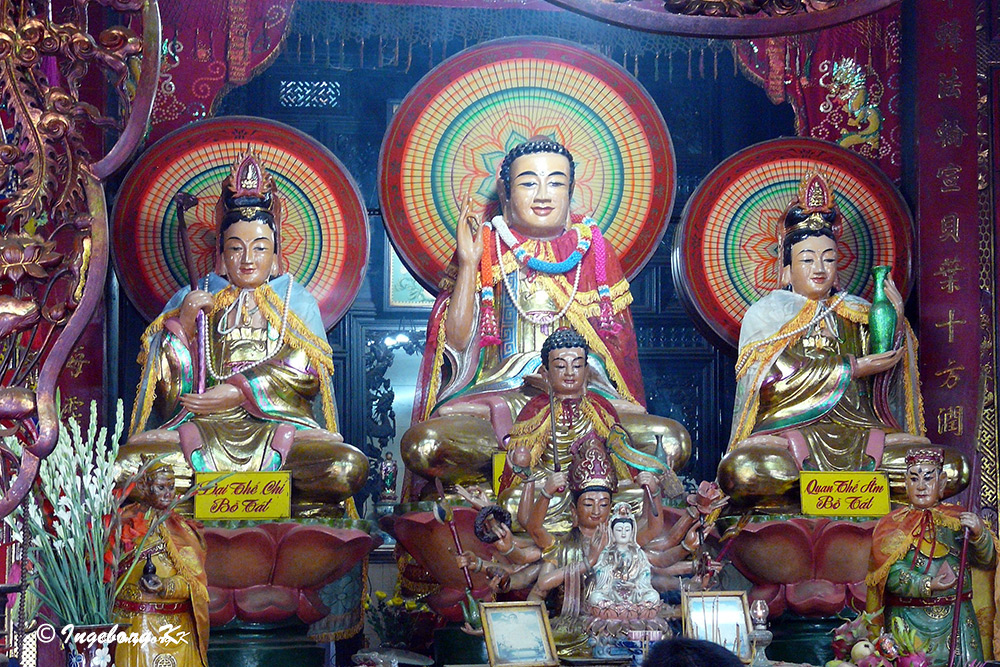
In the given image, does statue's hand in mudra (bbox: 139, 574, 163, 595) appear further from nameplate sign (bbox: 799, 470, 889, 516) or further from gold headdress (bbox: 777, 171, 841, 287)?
gold headdress (bbox: 777, 171, 841, 287)

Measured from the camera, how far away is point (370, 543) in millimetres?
6305

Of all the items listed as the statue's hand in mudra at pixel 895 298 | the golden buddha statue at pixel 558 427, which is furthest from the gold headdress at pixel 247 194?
the statue's hand in mudra at pixel 895 298

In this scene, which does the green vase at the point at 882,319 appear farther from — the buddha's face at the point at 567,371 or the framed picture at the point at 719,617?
the framed picture at the point at 719,617

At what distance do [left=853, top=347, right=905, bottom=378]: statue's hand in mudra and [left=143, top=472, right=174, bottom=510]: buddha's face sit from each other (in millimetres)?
3332

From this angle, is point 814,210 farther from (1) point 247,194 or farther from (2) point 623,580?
(2) point 623,580

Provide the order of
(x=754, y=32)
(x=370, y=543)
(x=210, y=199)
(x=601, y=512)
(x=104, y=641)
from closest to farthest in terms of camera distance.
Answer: (x=104, y=641), (x=754, y=32), (x=601, y=512), (x=370, y=543), (x=210, y=199)

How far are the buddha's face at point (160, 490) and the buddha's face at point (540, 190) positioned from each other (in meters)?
2.64

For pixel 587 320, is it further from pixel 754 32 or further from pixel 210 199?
pixel 754 32

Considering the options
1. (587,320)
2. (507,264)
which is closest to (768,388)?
(587,320)

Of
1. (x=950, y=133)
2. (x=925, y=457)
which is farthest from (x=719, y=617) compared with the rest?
(x=950, y=133)

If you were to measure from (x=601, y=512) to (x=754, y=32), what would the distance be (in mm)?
1756

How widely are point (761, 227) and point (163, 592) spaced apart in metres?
3.76

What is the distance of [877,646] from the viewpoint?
5.25 meters

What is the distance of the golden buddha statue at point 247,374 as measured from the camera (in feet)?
21.2
